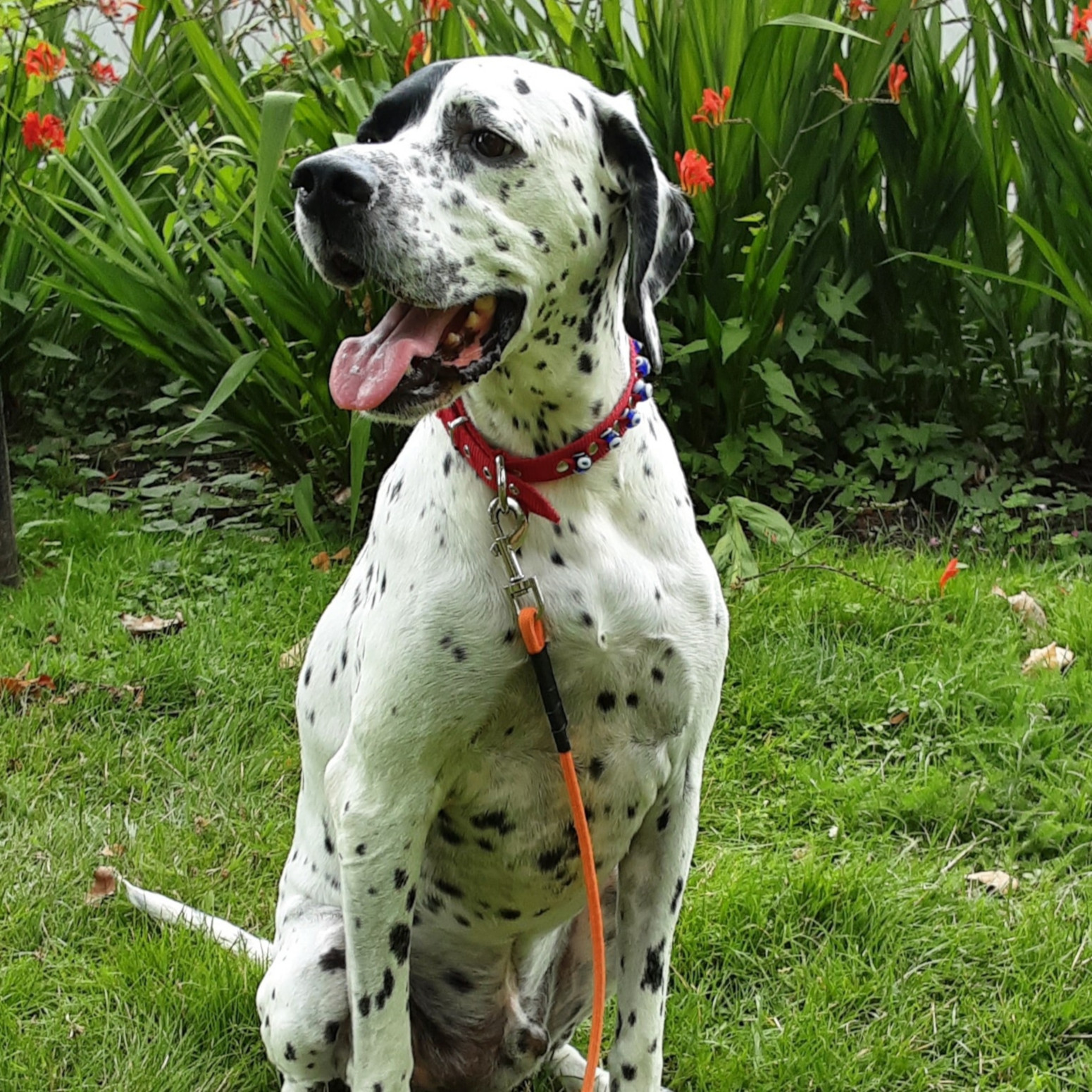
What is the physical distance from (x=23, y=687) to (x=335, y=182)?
8.16ft

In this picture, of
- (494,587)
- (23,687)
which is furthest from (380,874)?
(23,687)

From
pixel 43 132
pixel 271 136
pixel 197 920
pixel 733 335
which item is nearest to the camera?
pixel 197 920

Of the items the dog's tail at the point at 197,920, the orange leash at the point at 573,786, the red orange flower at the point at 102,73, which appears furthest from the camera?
the red orange flower at the point at 102,73

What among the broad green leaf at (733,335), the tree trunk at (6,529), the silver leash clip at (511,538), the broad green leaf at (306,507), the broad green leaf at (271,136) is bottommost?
the broad green leaf at (306,507)

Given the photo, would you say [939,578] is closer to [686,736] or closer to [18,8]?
[686,736]

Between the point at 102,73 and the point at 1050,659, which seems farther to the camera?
the point at 102,73

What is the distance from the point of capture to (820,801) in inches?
136

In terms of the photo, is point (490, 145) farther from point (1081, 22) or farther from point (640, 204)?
point (1081, 22)

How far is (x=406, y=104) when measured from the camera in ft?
7.21

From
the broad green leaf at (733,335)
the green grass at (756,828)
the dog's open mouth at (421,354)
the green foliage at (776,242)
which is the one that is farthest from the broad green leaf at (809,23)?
the dog's open mouth at (421,354)

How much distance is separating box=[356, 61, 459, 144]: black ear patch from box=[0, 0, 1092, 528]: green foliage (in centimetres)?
196

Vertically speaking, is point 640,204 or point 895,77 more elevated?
point 640,204

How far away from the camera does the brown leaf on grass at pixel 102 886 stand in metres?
3.12

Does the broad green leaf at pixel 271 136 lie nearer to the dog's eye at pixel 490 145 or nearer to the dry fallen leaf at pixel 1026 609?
the dog's eye at pixel 490 145
